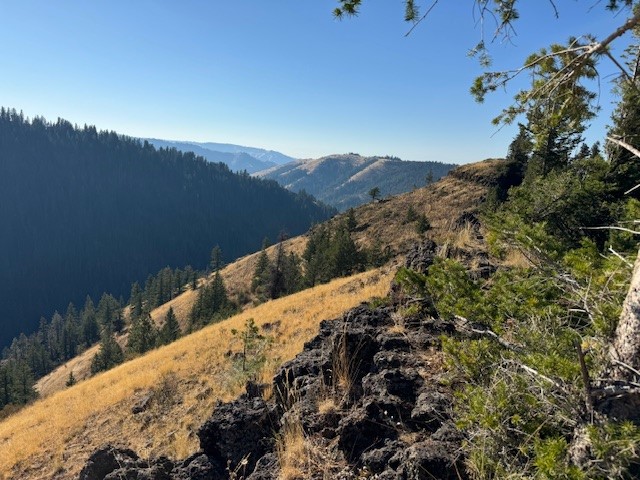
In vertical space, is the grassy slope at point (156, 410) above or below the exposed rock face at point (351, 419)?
below

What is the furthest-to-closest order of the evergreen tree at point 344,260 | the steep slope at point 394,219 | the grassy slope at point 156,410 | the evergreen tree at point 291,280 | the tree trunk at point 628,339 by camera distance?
1. the steep slope at point 394,219
2. the evergreen tree at point 291,280
3. the evergreen tree at point 344,260
4. the grassy slope at point 156,410
5. the tree trunk at point 628,339

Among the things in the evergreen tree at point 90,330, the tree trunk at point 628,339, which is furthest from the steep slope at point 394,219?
the tree trunk at point 628,339

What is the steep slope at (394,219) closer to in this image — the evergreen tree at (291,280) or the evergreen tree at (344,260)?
the evergreen tree at (291,280)

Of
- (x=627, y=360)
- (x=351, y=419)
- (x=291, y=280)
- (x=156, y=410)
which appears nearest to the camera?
(x=627, y=360)

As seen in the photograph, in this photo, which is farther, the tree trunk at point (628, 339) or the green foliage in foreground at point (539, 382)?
the tree trunk at point (628, 339)

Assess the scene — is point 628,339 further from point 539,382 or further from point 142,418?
point 142,418

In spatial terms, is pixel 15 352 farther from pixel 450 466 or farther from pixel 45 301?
pixel 450 466

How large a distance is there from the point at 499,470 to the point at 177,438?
6.65m

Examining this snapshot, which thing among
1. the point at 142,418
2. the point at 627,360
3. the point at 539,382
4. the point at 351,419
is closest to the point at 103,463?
the point at 351,419

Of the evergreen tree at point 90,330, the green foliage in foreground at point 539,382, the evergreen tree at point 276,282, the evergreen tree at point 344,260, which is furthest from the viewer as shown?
the evergreen tree at point 90,330

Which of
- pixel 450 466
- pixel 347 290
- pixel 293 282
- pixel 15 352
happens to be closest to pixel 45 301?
pixel 15 352

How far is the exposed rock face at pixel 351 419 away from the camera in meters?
3.63

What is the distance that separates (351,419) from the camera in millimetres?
4133

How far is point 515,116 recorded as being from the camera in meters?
4.28
